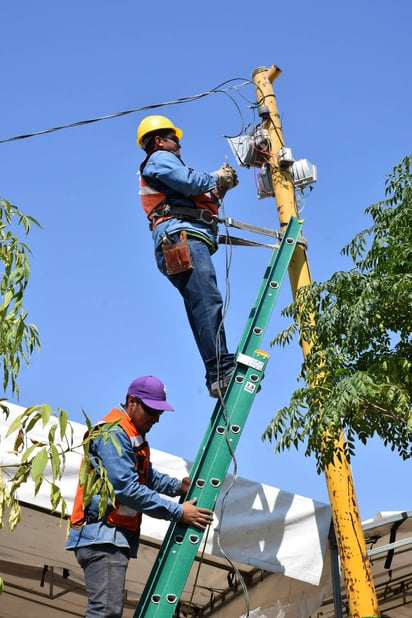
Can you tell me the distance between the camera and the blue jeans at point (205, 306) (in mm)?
5121

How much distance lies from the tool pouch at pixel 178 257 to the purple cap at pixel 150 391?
0.92m

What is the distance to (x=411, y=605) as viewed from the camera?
10906 millimetres

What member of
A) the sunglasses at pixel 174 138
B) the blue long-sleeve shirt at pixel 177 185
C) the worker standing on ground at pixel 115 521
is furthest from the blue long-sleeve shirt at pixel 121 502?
the sunglasses at pixel 174 138

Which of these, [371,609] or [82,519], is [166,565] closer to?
[82,519]

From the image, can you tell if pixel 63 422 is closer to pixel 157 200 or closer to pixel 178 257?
pixel 178 257

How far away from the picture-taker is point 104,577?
4.02 m

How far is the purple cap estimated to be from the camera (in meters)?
4.41

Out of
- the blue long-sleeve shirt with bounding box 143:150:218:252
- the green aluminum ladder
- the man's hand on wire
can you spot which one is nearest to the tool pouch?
the blue long-sleeve shirt with bounding box 143:150:218:252

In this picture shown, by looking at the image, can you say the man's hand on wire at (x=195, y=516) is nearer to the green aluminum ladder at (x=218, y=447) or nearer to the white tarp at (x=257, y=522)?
the green aluminum ladder at (x=218, y=447)

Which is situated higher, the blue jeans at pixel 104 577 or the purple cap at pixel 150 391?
the purple cap at pixel 150 391

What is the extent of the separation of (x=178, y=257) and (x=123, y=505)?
171cm

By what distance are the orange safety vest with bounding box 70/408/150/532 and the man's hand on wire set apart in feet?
0.78

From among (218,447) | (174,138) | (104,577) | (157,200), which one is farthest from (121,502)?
(174,138)

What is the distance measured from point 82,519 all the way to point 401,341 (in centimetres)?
295
